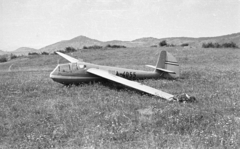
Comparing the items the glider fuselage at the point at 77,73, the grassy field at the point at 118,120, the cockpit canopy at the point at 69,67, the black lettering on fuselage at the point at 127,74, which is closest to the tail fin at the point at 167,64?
the glider fuselage at the point at 77,73

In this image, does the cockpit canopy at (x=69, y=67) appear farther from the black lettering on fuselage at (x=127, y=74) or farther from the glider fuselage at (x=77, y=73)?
the black lettering on fuselage at (x=127, y=74)

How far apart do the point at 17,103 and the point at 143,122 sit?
737 cm

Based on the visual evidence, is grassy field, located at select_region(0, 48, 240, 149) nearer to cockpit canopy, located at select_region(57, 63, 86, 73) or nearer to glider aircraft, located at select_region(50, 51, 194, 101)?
glider aircraft, located at select_region(50, 51, 194, 101)

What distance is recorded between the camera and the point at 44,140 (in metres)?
7.06

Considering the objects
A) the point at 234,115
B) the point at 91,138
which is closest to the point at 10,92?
the point at 91,138

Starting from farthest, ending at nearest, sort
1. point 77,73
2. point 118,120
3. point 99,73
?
point 77,73 < point 99,73 < point 118,120

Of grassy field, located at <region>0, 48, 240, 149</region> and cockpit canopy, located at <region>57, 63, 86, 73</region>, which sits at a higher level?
cockpit canopy, located at <region>57, 63, 86, 73</region>

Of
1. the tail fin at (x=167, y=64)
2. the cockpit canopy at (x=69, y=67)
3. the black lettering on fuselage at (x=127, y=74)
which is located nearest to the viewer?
the cockpit canopy at (x=69, y=67)

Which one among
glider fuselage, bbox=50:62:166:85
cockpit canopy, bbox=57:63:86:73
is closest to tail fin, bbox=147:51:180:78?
glider fuselage, bbox=50:62:166:85

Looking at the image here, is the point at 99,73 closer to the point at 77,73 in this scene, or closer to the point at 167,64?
the point at 77,73

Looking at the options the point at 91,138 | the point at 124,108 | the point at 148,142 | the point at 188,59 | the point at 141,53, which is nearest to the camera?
the point at 148,142

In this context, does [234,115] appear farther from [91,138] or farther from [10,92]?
[10,92]

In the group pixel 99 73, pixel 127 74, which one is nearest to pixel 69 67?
pixel 99 73

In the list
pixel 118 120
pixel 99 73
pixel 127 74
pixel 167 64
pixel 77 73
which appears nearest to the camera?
pixel 118 120
